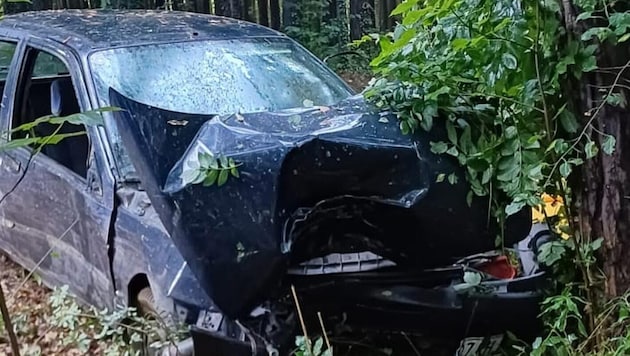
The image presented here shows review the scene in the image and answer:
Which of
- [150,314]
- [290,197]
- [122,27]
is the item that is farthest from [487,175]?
[122,27]

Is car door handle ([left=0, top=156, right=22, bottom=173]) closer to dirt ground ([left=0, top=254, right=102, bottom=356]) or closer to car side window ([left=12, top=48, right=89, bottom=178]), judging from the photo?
car side window ([left=12, top=48, right=89, bottom=178])

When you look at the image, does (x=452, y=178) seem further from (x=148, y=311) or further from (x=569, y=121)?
(x=148, y=311)

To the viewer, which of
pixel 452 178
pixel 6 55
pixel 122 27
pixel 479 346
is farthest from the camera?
pixel 6 55

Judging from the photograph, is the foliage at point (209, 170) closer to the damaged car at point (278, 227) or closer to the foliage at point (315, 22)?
the damaged car at point (278, 227)

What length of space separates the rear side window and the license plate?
326 cm

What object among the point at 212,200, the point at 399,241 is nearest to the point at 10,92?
the point at 212,200

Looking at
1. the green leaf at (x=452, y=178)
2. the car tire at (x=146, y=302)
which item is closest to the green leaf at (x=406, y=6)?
the green leaf at (x=452, y=178)

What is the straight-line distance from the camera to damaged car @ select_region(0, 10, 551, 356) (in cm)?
282

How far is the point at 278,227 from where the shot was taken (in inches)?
111

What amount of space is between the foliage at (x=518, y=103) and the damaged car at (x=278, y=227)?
0.10 meters

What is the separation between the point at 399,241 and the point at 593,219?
826 millimetres

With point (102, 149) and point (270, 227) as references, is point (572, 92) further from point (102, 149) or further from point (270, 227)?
point (102, 149)

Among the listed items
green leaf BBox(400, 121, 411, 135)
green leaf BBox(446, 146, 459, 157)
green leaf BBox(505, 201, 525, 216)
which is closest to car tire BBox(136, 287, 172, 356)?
green leaf BBox(400, 121, 411, 135)

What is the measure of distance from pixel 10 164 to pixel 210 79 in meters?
1.44
